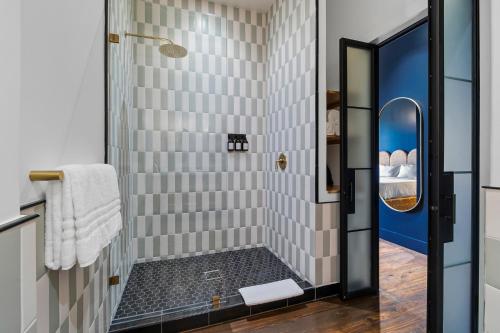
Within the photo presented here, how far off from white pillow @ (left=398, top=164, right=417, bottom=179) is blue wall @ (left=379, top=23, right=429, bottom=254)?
112 mm

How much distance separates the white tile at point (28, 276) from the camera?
0.54 metres

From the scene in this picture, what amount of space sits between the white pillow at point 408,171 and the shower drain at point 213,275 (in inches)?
96.1

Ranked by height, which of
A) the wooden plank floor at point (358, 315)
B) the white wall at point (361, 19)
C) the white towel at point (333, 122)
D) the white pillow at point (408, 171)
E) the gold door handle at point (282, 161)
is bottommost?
the wooden plank floor at point (358, 315)

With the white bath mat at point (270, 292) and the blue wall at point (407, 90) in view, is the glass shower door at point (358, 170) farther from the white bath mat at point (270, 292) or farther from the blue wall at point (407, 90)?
the blue wall at point (407, 90)

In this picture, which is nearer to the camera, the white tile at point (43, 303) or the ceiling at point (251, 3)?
the white tile at point (43, 303)

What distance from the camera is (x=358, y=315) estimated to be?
164cm

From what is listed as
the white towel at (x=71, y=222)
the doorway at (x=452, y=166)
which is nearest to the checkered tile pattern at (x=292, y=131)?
the doorway at (x=452, y=166)

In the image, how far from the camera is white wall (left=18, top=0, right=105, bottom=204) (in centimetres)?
65

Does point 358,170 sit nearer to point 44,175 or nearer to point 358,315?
point 358,315

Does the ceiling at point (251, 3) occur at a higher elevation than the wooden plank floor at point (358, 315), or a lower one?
higher

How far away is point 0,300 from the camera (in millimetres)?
456

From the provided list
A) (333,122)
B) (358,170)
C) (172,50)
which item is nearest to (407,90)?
(333,122)

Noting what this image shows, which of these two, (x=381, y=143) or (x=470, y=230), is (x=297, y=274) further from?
(x=381, y=143)

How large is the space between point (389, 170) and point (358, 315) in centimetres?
199
